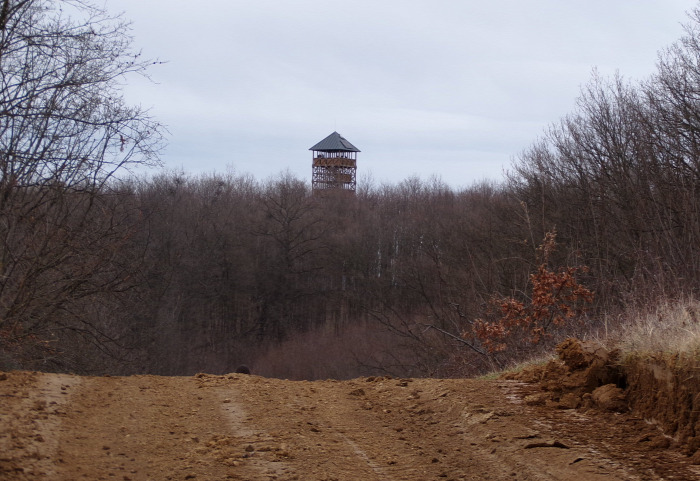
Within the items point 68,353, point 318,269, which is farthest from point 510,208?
point 318,269

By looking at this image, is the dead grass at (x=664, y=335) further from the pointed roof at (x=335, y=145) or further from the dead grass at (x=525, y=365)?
the pointed roof at (x=335, y=145)

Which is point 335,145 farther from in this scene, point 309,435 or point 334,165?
point 309,435

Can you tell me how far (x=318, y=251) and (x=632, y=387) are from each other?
5507cm

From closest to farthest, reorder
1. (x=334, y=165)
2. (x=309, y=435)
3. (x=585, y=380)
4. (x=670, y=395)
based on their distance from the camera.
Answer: (x=670, y=395), (x=309, y=435), (x=585, y=380), (x=334, y=165)

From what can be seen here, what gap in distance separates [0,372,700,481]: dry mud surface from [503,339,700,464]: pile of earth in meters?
0.12

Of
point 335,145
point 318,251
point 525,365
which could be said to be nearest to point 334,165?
point 335,145

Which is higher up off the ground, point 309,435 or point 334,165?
point 334,165

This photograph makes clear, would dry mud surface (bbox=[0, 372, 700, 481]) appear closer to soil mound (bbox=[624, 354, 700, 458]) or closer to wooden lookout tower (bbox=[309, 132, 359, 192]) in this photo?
soil mound (bbox=[624, 354, 700, 458])

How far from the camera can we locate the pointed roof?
71875 millimetres

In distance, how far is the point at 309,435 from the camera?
554 cm

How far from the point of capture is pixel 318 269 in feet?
198

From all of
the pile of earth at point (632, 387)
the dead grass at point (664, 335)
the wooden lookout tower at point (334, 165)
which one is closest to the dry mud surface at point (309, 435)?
the pile of earth at point (632, 387)

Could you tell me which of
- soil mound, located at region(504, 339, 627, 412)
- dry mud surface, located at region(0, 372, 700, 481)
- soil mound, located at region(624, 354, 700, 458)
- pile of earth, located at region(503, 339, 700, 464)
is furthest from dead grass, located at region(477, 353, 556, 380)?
soil mound, located at region(624, 354, 700, 458)

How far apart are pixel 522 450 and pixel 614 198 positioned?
75.2 feet
